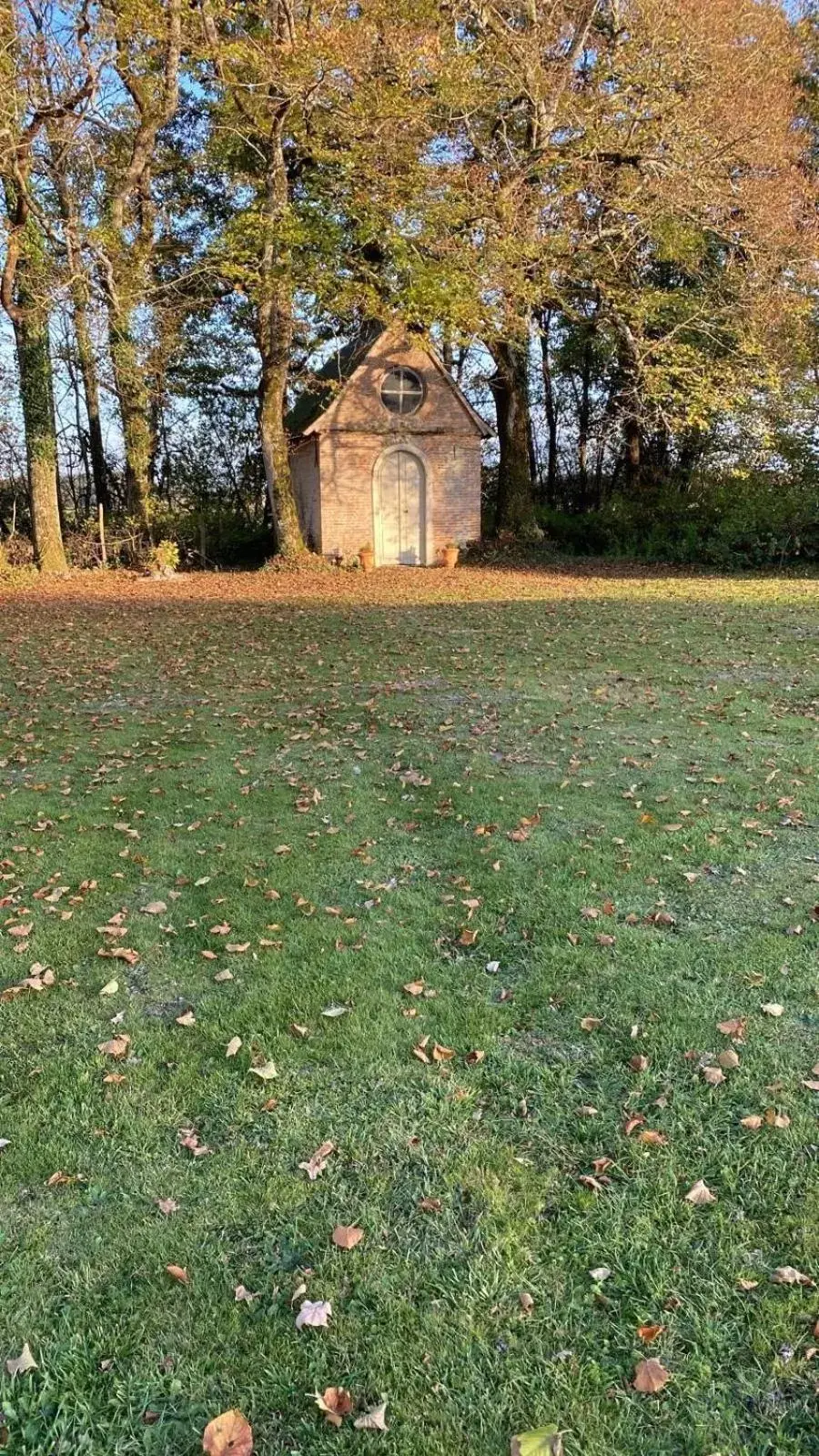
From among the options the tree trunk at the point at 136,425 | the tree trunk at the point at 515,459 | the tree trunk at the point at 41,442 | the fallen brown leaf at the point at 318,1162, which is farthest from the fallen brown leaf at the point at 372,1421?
the tree trunk at the point at 515,459

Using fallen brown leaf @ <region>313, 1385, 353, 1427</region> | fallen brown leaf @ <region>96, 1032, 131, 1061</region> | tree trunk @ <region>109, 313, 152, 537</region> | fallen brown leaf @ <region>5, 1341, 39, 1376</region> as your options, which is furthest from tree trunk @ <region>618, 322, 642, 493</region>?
fallen brown leaf @ <region>5, 1341, 39, 1376</region>

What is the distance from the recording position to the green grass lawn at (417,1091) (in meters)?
2.00

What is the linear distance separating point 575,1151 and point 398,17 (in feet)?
61.9

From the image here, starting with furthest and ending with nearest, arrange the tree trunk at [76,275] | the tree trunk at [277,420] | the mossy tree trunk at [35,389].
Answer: the tree trunk at [277,420]
the mossy tree trunk at [35,389]
the tree trunk at [76,275]

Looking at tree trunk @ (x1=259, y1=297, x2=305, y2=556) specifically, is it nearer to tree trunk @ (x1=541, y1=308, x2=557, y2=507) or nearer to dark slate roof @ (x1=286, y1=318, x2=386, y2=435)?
dark slate roof @ (x1=286, y1=318, x2=386, y2=435)

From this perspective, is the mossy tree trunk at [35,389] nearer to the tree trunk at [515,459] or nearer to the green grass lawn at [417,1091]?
the tree trunk at [515,459]

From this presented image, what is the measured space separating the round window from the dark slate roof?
2.79 feet

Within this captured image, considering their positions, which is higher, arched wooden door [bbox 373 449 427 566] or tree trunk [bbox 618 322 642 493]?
tree trunk [bbox 618 322 642 493]

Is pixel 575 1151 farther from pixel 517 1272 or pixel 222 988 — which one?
pixel 222 988

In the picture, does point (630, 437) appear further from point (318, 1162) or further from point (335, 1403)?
point (335, 1403)

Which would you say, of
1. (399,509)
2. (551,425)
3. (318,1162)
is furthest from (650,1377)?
(551,425)

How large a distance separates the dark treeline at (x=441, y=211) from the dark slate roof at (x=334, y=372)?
1.77ft

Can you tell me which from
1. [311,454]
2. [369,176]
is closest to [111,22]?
[369,176]

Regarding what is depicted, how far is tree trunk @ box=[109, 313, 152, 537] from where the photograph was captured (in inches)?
704
